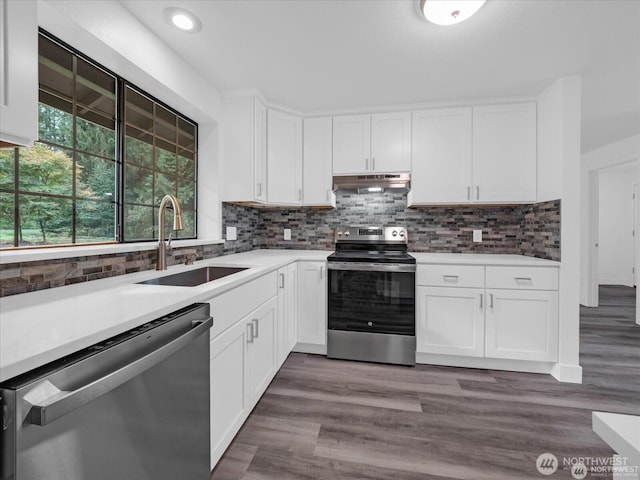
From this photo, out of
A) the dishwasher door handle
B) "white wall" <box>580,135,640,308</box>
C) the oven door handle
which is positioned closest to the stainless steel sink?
the dishwasher door handle

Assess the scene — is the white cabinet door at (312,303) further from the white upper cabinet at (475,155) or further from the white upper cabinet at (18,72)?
the white upper cabinet at (18,72)

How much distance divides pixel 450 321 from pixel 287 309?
1326 mm

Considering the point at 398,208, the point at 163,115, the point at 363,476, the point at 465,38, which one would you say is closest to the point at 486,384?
the point at 363,476

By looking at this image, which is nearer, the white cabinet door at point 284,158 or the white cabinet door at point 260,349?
the white cabinet door at point 260,349

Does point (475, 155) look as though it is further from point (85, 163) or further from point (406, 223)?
point (85, 163)

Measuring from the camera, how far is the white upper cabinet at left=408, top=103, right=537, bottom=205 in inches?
104

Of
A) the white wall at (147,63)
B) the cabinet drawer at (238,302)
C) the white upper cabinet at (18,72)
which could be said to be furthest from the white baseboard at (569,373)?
the white upper cabinet at (18,72)

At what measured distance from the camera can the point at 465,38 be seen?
1.82 m

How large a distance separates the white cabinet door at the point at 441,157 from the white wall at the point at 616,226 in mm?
5383

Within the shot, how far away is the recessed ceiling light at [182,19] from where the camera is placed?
1.60 meters

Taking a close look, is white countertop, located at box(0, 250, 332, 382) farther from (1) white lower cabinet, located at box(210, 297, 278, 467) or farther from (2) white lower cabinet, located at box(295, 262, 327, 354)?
(2) white lower cabinet, located at box(295, 262, 327, 354)

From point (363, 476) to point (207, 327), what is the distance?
1009mm

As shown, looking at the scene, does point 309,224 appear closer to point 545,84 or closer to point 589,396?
point 545,84

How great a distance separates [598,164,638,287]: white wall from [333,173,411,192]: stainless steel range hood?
577cm
